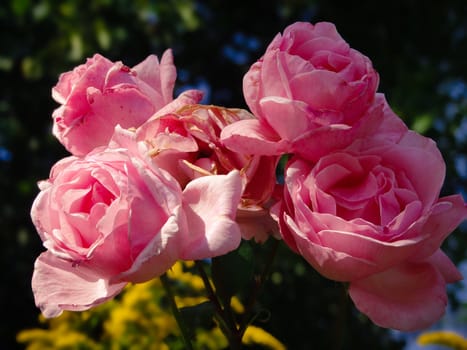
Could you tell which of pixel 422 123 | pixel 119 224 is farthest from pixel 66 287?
pixel 422 123

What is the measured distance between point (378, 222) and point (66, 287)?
0.27m

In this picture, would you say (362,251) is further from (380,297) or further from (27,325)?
(27,325)

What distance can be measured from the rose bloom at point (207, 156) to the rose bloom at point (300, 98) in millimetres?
25

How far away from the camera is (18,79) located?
189 inches

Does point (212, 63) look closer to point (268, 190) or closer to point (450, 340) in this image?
point (450, 340)

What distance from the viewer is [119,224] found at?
0.60 meters

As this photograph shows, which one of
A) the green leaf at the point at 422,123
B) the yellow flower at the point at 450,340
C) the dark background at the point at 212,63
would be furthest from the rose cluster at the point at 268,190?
the green leaf at the point at 422,123

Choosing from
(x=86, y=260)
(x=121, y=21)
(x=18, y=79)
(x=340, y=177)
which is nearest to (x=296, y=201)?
(x=340, y=177)

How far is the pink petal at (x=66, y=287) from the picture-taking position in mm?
625

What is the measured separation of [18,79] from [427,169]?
4452mm

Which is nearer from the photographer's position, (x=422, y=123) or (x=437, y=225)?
(x=437, y=225)

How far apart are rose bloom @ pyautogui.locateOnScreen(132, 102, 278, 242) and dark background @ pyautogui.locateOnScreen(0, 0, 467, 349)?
1323 millimetres

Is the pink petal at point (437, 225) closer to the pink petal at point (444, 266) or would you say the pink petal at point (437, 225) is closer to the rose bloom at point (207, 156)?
the pink petal at point (444, 266)

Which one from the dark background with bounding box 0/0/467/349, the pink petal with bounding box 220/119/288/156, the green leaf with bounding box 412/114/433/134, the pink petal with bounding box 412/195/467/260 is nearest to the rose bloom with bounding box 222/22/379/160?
the pink petal with bounding box 220/119/288/156
